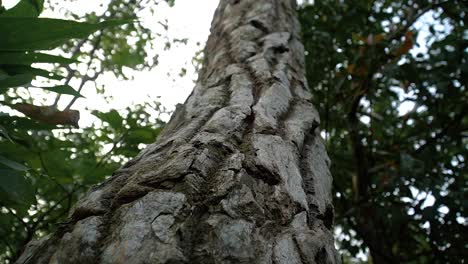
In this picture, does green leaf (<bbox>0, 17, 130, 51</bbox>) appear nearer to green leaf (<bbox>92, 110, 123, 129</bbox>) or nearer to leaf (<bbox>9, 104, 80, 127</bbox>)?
leaf (<bbox>9, 104, 80, 127</bbox>)

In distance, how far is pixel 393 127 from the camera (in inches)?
138

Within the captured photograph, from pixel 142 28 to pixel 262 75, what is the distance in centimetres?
210

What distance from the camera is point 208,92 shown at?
1.31 meters

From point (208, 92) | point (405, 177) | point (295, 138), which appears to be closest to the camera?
point (295, 138)

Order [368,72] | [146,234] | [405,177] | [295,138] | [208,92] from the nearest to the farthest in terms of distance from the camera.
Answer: [146,234] → [295,138] → [208,92] → [405,177] → [368,72]

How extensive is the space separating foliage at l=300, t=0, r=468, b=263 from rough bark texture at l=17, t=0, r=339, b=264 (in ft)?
4.70

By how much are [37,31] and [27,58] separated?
0.40ft

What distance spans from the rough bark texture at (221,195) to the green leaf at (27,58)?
1.15 feet

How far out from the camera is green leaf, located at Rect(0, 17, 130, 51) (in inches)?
34.0

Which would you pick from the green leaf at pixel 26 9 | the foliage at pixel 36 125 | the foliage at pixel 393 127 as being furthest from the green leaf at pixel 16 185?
the foliage at pixel 393 127

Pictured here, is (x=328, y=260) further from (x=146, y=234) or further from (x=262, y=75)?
(x=262, y=75)

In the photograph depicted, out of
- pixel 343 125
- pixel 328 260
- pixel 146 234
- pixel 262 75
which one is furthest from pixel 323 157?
pixel 343 125

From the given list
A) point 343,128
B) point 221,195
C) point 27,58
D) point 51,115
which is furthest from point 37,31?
point 343,128

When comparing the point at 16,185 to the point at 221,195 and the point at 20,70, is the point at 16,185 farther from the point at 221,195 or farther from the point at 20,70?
the point at 221,195
